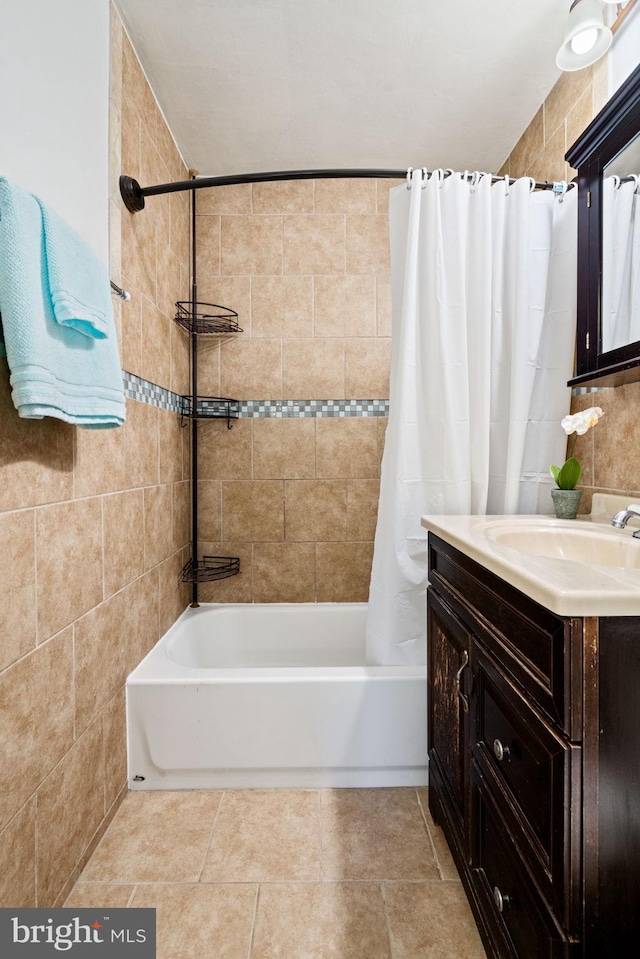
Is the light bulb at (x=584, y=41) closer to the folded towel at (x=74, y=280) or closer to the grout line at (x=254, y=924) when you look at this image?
the folded towel at (x=74, y=280)

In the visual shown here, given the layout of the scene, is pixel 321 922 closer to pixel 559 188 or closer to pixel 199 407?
pixel 199 407

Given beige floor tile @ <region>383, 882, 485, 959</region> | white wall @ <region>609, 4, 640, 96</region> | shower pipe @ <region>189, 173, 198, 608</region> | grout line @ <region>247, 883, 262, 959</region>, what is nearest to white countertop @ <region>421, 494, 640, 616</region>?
beige floor tile @ <region>383, 882, 485, 959</region>

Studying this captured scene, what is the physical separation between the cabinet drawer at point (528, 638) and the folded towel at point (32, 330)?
3.15 feet

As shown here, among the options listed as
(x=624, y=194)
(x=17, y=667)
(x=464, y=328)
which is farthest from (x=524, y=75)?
(x=17, y=667)

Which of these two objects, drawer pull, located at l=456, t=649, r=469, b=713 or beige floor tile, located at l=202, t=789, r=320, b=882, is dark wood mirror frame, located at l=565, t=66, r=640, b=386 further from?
beige floor tile, located at l=202, t=789, r=320, b=882

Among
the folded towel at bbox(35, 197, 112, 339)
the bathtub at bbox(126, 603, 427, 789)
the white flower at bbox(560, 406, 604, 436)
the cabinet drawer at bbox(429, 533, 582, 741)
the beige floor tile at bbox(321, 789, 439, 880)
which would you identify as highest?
the folded towel at bbox(35, 197, 112, 339)

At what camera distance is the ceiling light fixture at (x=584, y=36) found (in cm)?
130

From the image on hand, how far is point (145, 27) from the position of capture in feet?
5.15

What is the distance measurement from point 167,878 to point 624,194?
2.22 meters

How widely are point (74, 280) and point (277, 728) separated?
143cm

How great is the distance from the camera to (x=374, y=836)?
139cm

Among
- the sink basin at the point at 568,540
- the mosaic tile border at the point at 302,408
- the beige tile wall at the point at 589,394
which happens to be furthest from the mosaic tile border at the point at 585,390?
the mosaic tile border at the point at 302,408

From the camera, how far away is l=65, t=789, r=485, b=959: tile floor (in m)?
1.08

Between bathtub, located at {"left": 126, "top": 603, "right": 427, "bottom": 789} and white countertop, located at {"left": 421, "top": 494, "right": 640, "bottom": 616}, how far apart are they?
70 cm
